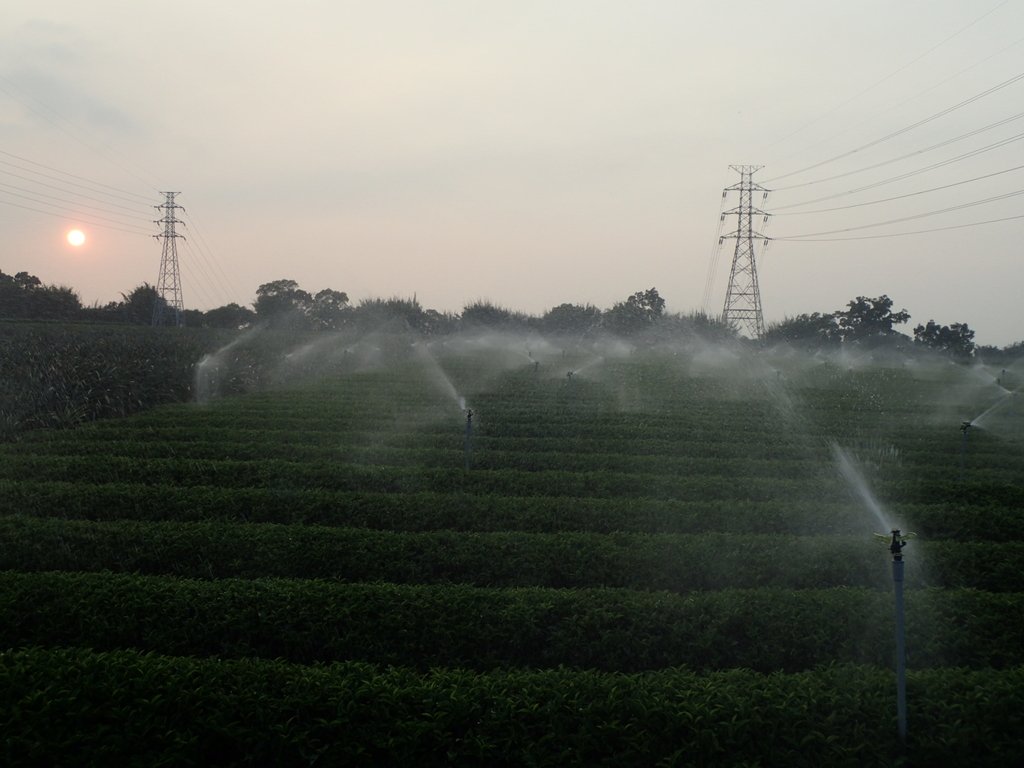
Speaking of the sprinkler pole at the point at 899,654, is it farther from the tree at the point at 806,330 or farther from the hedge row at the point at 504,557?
the tree at the point at 806,330

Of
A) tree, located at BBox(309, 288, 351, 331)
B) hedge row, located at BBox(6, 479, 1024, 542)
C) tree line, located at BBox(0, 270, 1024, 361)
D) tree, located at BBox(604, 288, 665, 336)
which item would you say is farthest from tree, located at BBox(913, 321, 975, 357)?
hedge row, located at BBox(6, 479, 1024, 542)

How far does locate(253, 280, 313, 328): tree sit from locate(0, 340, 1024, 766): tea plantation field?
197 ft

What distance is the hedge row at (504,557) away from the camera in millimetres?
8352

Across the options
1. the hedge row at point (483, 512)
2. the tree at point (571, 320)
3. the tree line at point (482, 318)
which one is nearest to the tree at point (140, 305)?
the tree line at point (482, 318)

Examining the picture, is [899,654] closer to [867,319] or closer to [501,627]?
[501,627]

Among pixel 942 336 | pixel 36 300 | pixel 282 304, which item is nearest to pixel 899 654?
pixel 36 300

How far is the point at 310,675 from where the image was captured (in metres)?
5.33

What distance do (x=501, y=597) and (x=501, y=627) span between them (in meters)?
0.43

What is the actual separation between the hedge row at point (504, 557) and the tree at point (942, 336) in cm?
6309

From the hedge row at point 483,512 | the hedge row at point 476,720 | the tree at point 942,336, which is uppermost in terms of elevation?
the tree at point 942,336

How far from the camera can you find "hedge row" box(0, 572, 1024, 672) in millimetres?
6535

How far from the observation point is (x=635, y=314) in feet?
264

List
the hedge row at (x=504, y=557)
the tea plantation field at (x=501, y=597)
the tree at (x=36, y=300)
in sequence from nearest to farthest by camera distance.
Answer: the tea plantation field at (x=501, y=597) → the hedge row at (x=504, y=557) → the tree at (x=36, y=300)

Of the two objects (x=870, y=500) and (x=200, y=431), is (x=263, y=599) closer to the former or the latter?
(x=870, y=500)
